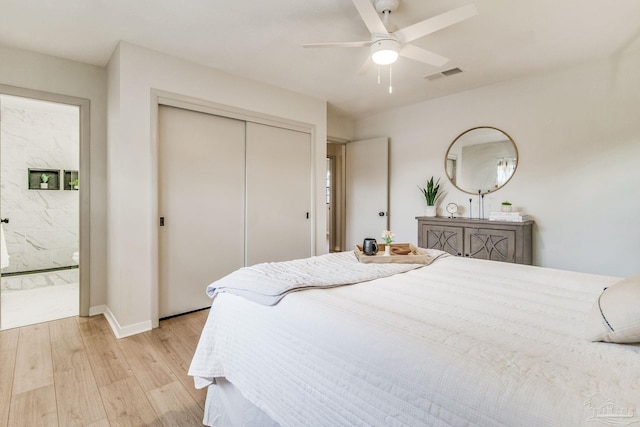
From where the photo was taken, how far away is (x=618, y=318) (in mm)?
830

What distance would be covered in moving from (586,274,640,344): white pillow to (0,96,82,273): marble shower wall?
574cm

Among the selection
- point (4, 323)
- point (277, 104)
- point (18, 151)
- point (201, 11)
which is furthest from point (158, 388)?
point (18, 151)

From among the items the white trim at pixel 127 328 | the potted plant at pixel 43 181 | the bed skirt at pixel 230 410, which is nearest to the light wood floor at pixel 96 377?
the white trim at pixel 127 328

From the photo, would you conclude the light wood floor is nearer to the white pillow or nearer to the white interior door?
the white pillow

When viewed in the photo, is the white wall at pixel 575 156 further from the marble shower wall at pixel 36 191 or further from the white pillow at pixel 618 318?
the marble shower wall at pixel 36 191

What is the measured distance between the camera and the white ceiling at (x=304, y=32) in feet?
6.71

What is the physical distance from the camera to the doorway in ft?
14.2

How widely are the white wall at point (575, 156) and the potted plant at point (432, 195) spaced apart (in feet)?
0.76

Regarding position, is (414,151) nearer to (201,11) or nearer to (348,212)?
(348,212)

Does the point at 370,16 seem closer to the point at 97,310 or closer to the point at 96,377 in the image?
the point at 96,377

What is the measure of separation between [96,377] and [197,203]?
1.57m

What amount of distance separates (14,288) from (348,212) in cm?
444

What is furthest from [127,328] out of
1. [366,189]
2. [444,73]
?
[444,73]

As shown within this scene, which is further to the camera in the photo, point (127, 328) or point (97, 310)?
point (97, 310)
